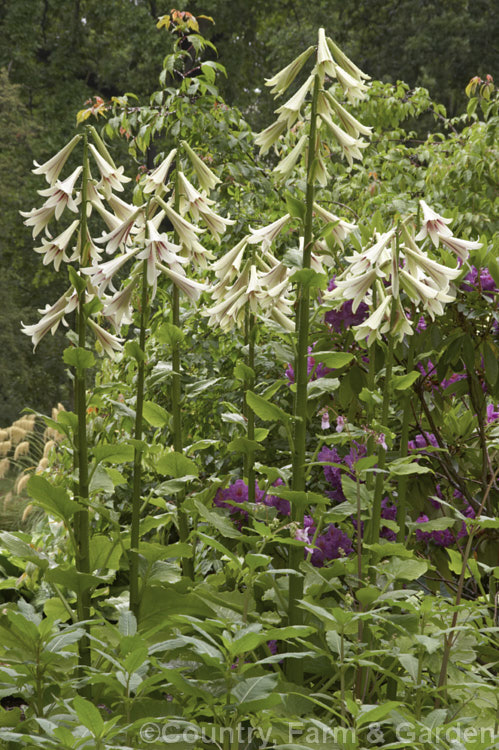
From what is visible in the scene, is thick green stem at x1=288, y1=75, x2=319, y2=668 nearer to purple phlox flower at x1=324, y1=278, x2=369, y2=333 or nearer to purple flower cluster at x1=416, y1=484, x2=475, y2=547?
purple phlox flower at x1=324, y1=278, x2=369, y2=333

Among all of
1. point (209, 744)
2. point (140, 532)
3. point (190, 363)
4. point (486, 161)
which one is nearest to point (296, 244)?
point (190, 363)

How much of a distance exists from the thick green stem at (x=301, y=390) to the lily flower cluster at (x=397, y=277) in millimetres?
108

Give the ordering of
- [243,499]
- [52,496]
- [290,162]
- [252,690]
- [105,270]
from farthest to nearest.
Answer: [243,499]
[290,162]
[105,270]
[52,496]
[252,690]

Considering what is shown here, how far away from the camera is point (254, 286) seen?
6.19 feet

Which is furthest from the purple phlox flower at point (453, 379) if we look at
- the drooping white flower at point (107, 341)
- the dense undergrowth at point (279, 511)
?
the drooping white flower at point (107, 341)

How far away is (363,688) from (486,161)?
3.98m

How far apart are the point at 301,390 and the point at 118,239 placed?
1.73 feet

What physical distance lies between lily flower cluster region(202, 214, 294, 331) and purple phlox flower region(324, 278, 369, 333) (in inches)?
12.0

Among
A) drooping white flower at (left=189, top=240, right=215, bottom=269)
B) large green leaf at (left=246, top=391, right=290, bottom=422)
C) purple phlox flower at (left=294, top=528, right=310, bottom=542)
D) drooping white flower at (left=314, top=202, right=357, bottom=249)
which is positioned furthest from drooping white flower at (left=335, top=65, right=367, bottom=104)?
purple phlox flower at (left=294, top=528, right=310, bottom=542)

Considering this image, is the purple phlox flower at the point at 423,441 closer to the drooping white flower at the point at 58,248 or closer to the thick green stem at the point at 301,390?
the thick green stem at the point at 301,390

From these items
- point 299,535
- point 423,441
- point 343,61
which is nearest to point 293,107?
point 343,61

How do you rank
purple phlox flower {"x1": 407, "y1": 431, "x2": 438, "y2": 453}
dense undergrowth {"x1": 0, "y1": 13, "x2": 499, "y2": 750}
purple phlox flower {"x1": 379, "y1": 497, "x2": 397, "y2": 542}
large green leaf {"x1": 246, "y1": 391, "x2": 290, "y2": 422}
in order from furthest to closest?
purple phlox flower {"x1": 407, "y1": 431, "x2": 438, "y2": 453}, purple phlox flower {"x1": 379, "y1": 497, "x2": 397, "y2": 542}, large green leaf {"x1": 246, "y1": 391, "x2": 290, "y2": 422}, dense undergrowth {"x1": 0, "y1": 13, "x2": 499, "y2": 750}

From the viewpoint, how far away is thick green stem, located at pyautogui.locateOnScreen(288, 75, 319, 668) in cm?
170

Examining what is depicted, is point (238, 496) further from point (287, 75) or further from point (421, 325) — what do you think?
point (287, 75)
